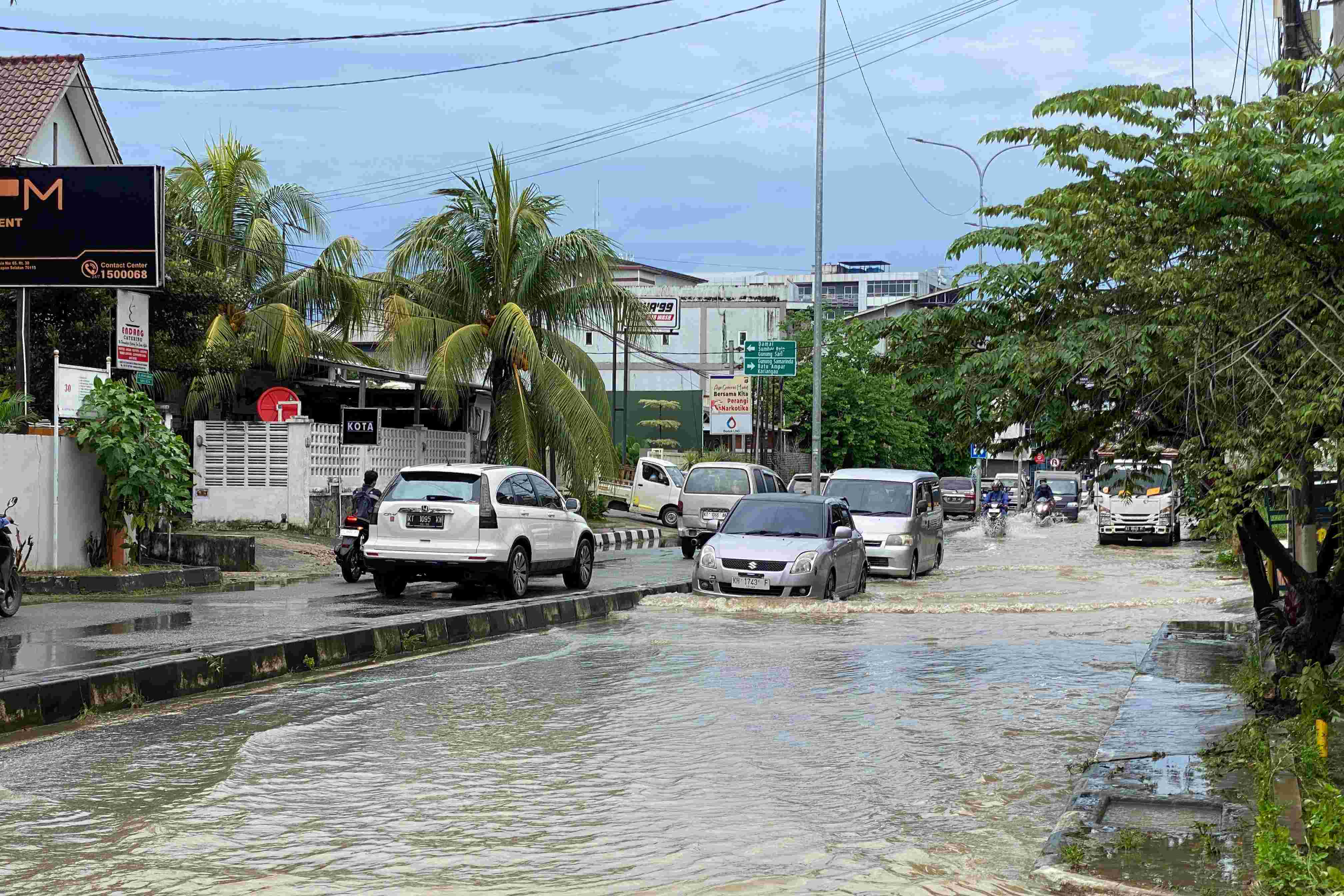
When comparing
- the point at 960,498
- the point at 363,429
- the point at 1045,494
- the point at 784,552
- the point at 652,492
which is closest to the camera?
the point at 784,552

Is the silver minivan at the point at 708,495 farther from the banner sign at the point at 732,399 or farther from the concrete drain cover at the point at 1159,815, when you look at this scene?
the concrete drain cover at the point at 1159,815

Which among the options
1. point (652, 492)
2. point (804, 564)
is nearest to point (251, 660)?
point (804, 564)

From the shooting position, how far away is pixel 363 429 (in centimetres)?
3081

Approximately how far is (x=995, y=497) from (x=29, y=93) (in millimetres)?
33868

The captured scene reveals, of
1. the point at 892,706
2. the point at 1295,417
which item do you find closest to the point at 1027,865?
the point at 1295,417

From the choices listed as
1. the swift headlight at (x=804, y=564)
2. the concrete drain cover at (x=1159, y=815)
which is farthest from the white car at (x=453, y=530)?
the concrete drain cover at (x=1159, y=815)

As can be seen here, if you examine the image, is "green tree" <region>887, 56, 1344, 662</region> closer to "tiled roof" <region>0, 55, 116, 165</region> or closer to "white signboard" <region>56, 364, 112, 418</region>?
"white signboard" <region>56, 364, 112, 418</region>

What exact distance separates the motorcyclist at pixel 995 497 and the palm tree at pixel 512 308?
19981 millimetres

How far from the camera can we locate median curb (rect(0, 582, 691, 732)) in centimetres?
997

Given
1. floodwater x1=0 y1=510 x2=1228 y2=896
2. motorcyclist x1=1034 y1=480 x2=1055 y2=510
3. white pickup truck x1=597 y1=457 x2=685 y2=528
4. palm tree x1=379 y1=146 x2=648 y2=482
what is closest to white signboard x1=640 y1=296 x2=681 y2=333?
motorcyclist x1=1034 y1=480 x2=1055 y2=510

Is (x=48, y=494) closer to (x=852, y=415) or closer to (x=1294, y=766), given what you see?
(x=1294, y=766)

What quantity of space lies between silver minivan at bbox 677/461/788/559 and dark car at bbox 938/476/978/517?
29.8 m

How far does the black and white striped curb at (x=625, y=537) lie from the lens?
112 ft

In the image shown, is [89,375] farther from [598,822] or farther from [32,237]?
[598,822]
